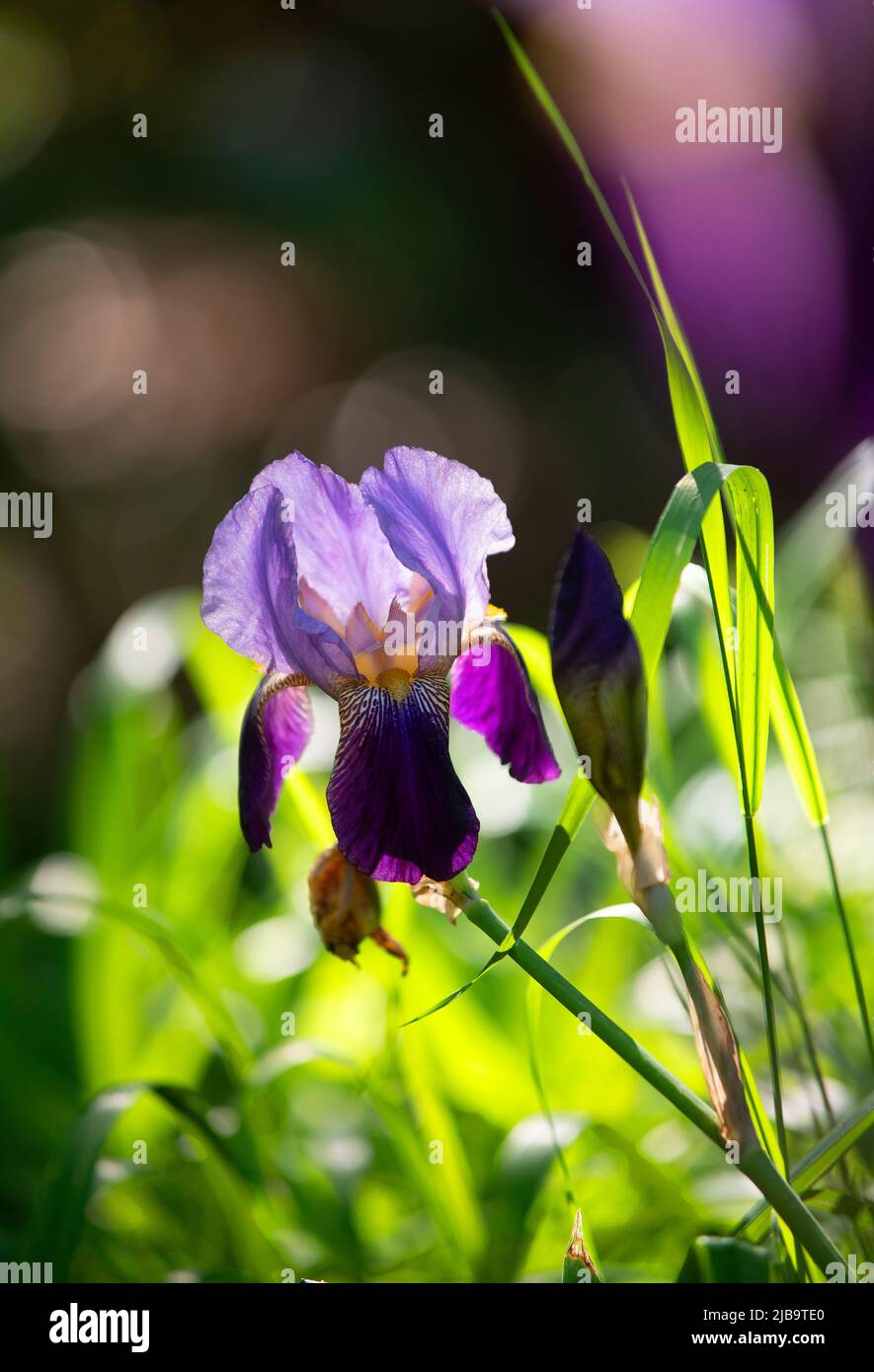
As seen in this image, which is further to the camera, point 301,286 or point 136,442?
point 136,442

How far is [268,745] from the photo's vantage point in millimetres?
624

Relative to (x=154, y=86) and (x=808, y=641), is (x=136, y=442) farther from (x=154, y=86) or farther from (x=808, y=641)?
(x=808, y=641)

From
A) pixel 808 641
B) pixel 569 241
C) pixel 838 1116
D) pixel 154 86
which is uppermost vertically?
pixel 154 86

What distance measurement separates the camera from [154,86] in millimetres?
2658

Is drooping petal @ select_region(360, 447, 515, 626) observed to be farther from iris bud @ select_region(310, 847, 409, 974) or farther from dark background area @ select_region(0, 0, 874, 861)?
dark background area @ select_region(0, 0, 874, 861)

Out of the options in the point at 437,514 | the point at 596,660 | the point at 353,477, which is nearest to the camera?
the point at 596,660

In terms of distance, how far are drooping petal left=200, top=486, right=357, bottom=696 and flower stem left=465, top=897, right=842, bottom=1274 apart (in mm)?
162

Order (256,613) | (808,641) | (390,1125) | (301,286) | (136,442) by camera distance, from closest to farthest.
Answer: (256,613) → (390,1125) → (808,641) → (301,286) → (136,442)

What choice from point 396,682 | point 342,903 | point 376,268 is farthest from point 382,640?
point 376,268

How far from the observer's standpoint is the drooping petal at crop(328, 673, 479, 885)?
520 mm

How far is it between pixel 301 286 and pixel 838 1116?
2486mm

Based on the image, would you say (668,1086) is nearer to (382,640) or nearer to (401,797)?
(401,797)

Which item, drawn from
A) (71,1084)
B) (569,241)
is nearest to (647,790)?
(71,1084)

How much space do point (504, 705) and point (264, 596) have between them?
145 mm
